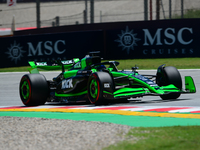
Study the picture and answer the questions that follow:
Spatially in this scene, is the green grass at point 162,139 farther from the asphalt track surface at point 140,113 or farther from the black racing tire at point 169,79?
the black racing tire at point 169,79

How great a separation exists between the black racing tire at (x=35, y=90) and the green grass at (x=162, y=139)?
4.77 metres

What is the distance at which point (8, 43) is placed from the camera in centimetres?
2614

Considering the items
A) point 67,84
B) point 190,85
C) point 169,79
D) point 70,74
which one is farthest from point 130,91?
point 70,74

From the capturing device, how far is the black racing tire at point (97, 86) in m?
9.53

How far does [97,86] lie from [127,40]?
50.2ft

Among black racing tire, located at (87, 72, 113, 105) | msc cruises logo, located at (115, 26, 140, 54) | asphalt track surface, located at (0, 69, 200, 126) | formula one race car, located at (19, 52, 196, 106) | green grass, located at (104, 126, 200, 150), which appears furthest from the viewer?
msc cruises logo, located at (115, 26, 140, 54)

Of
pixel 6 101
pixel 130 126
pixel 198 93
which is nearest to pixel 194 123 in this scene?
pixel 130 126

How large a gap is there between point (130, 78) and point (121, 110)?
1614 mm

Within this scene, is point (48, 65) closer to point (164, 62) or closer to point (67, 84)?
point (67, 84)

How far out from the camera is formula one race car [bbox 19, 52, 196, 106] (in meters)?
9.70

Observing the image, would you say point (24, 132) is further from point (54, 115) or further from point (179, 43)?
point (179, 43)

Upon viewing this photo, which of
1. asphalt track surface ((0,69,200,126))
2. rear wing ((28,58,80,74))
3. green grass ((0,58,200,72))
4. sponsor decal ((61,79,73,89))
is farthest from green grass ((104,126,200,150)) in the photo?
green grass ((0,58,200,72))

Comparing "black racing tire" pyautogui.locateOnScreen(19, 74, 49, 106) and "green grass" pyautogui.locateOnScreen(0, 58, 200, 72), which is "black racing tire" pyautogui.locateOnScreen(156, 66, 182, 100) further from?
"green grass" pyautogui.locateOnScreen(0, 58, 200, 72)

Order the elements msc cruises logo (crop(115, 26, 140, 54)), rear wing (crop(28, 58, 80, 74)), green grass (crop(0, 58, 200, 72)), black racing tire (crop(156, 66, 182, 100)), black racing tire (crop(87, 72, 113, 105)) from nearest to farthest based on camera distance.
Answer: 1. black racing tire (crop(87, 72, 113, 105))
2. black racing tire (crop(156, 66, 182, 100))
3. rear wing (crop(28, 58, 80, 74))
4. green grass (crop(0, 58, 200, 72))
5. msc cruises logo (crop(115, 26, 140, 54))
